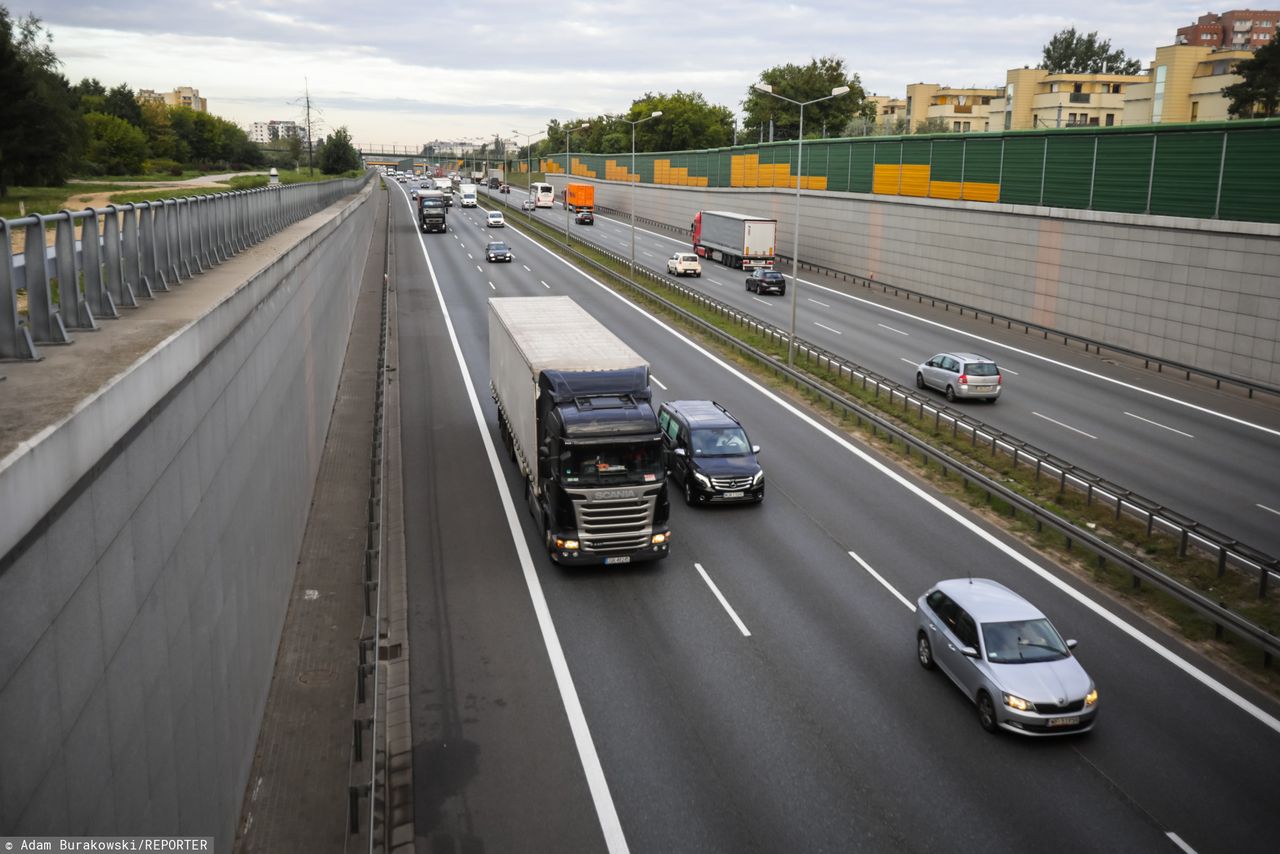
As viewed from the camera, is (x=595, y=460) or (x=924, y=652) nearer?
(x=924, y=652)

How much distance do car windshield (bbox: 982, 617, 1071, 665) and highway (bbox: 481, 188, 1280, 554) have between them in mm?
8741

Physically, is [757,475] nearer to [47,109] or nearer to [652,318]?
[47,109]

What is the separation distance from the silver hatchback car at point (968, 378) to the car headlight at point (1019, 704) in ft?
65.7

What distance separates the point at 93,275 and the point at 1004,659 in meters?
12.4

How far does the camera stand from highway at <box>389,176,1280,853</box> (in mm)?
11727

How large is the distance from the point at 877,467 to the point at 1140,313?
2018 centimetres

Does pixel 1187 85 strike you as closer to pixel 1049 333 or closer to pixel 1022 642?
pixel 1049 333

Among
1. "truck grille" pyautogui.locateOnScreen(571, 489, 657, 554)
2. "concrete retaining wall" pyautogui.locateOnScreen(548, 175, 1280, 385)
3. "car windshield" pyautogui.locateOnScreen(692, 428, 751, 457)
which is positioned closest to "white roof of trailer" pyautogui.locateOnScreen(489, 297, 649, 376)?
"car windshield" pyautogui.locateOnScreen(692, 428, 751, 457)

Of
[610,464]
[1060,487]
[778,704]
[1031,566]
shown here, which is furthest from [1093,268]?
[778,704]

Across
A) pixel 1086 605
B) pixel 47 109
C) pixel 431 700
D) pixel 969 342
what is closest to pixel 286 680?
pixel 431 700

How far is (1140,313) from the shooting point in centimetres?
3975

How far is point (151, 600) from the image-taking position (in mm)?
8023

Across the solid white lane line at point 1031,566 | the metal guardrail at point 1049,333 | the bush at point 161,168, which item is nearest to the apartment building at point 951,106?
the metal guardrail at point 1049,333

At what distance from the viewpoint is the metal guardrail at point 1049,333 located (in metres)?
34.1
